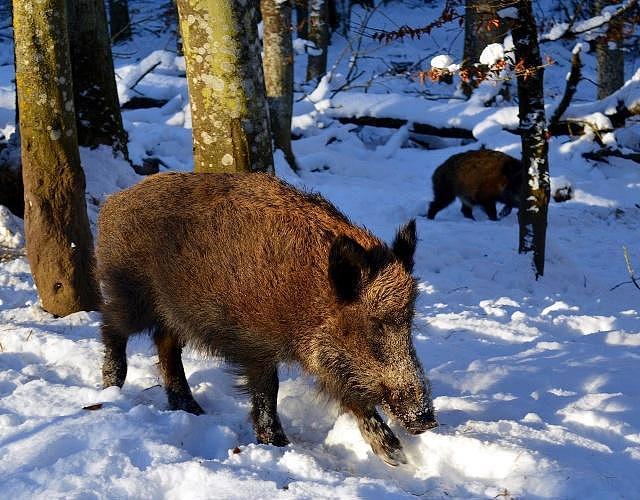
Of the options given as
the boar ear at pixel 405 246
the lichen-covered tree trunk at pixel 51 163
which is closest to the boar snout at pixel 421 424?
the boar ear at pixel 405 246

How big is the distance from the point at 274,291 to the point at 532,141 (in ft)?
15.6

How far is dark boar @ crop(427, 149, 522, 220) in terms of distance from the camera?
440 inches

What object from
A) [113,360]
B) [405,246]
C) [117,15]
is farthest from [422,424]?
[117,15]

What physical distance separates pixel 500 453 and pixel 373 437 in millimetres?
573

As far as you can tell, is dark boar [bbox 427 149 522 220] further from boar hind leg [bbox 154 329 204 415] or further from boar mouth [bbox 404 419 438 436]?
boar mouth [bbox 404 419 438 436]

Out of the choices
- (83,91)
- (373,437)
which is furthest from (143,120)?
(373,437)

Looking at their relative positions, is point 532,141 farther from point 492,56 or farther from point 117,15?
point 117,15

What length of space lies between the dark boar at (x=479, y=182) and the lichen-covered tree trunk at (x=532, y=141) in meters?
3.52

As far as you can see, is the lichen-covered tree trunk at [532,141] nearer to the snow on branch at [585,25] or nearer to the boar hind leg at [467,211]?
the snow on branch at [585,25]

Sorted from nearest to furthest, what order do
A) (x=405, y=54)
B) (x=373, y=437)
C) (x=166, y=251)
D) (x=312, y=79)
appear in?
(x=373, y=437) → (x=166, y=251) → (x=312, y=79) → (x=405, y=54)

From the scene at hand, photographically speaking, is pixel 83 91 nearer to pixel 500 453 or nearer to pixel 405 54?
pixel 500 453

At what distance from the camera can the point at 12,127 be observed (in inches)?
303

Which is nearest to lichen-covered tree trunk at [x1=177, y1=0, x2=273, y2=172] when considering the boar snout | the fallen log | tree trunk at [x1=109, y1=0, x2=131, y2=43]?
the boar snout

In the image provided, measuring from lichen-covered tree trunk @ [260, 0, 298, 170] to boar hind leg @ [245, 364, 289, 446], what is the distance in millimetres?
7940
